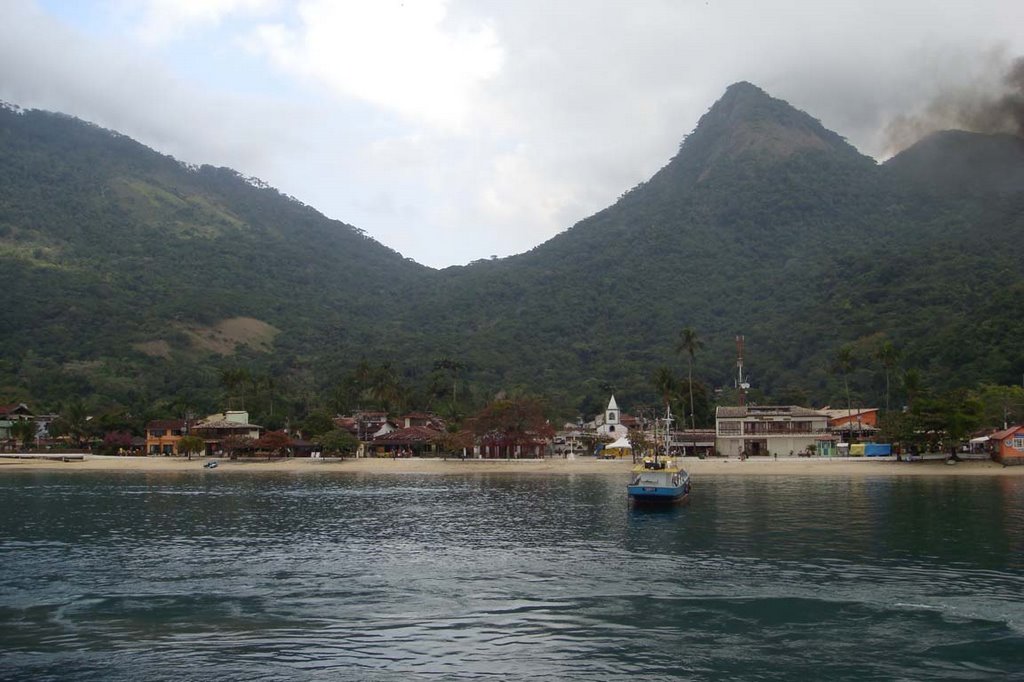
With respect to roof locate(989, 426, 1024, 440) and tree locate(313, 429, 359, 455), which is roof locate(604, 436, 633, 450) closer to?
tree locate(313, 429, 359, 455)

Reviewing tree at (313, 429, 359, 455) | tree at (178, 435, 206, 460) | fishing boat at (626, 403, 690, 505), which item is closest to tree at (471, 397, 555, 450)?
tree at (313, 429, 359, 455)

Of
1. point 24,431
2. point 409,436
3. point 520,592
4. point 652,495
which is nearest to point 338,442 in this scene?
point 409,436

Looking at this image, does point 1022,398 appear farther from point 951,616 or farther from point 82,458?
point 82,458

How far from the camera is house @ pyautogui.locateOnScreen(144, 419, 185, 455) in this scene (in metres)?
116

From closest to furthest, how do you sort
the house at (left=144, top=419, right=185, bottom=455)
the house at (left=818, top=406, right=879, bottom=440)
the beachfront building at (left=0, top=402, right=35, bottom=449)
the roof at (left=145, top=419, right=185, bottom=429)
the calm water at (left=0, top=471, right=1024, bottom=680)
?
the calm water at (left=0, top=471, right=1024, bottom=680) < the house at (left=818, top=406, right=879, bottom=440) < the house at (left=144, top=419, right=185, bottom=455) < the roof at (left=145, top=419, right=185, bottom=429) < the beachfront building at (left=0, top=402, right=35, bottom=449)

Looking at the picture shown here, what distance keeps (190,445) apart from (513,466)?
145 ft

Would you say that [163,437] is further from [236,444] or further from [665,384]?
[665,384]

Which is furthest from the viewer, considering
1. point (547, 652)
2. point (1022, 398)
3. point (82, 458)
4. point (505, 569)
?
point (82, 458)

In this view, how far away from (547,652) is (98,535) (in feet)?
103

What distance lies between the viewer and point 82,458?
108 m

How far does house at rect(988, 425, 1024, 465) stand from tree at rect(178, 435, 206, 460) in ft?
304

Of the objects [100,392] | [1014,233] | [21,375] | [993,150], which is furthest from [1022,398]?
[21,375]

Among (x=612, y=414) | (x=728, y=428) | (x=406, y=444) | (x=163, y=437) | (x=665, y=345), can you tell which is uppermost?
(x=665, y=345)

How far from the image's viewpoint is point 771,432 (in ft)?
338
